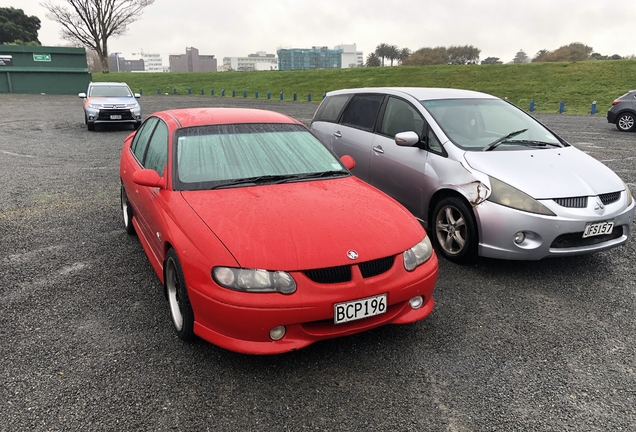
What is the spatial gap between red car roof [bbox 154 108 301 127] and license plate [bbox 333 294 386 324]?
7.11ft

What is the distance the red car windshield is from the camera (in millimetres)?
3371

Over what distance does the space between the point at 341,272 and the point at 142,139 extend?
9.74 ft

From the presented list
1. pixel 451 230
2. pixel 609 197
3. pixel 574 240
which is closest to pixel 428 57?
pixel 609 197

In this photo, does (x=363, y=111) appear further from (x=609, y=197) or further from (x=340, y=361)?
(x=340, y=361)

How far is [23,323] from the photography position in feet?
10.5

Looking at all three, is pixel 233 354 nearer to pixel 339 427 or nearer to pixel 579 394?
pixel 339 427

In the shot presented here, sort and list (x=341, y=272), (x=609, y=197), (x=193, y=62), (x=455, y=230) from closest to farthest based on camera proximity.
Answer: (x=341, y=272) < (x=609, y=197) < (x=455, y=230) < (x=193, y=62)

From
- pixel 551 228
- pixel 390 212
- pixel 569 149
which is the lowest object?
pixel 551 228

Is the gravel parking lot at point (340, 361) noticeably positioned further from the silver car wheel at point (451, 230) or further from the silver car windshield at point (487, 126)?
the silver car windshield at point (487, 126)

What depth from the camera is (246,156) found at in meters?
3.60

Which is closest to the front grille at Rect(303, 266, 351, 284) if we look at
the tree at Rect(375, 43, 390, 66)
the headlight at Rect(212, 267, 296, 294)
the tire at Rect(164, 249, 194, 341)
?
the headlight at Rect(212, 267, 296, 294)

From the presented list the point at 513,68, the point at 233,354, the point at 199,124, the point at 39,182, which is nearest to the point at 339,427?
the point at 233,354

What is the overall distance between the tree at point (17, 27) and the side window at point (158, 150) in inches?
2190

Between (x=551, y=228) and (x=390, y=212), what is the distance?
1.54m
